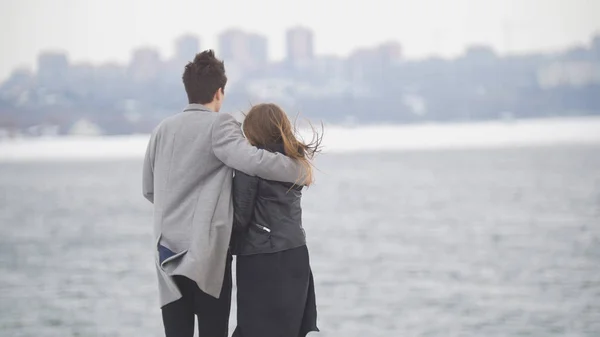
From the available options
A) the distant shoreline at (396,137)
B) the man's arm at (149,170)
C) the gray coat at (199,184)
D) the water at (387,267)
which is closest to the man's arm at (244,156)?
the gray coat at (199,184)

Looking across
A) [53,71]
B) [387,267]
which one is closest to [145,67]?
[53,71]

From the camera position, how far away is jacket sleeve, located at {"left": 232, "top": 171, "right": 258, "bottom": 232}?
8.48 ft

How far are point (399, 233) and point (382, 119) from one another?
69431 millimetres

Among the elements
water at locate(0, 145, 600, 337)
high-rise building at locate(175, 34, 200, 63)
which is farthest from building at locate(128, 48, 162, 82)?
water at locate(0, 145, 600, 337)

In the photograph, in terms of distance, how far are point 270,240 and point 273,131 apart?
28 centimetres

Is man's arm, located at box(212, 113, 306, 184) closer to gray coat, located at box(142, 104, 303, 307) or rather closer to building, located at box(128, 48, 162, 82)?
gray coat, located at box(142, 104, 303, 307)

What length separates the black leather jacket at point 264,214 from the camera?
2.59 m

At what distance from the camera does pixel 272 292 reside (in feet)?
8.72

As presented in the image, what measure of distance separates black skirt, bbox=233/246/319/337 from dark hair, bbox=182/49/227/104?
1.41 feet

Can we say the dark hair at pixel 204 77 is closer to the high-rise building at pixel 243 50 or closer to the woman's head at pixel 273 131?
the woman's head at pixel 273 131

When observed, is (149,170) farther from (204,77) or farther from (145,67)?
(145,67)

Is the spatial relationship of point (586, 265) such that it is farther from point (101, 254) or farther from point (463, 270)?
point (101, 254)

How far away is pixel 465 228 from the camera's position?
11.6 meters

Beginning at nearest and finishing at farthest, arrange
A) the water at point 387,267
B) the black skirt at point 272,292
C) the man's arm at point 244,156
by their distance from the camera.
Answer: the man's arm at point 244,156 < the black skirt at point 272,292 < the water at point 387,267
